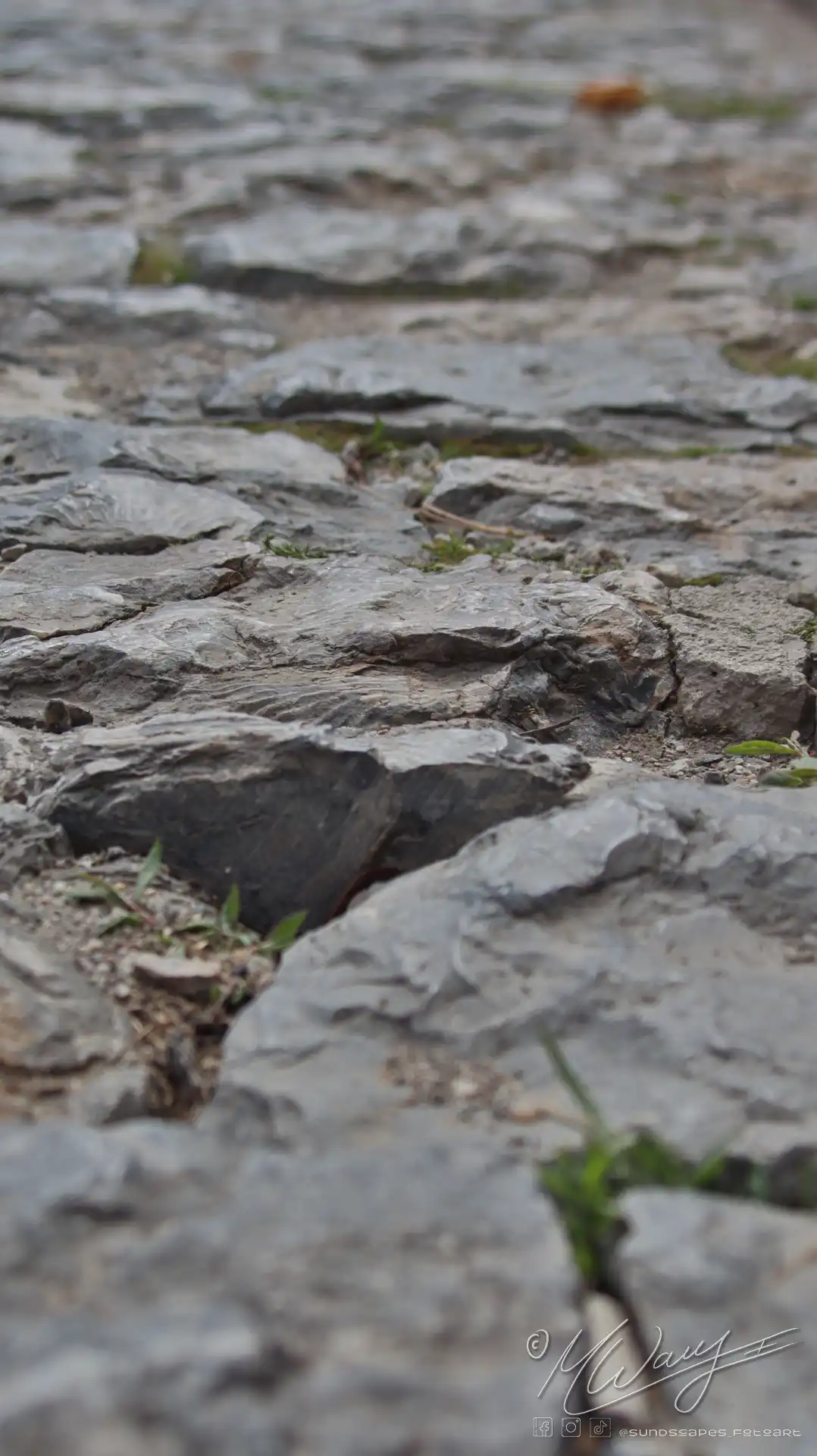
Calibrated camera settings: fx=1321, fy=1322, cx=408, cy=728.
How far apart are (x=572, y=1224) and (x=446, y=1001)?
272 millimetres

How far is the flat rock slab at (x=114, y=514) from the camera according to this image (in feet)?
7.29

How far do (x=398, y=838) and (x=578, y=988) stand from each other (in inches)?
13.3

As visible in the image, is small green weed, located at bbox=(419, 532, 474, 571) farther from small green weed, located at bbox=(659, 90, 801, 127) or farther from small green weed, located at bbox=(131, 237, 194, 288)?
small green weed, located at bbox=(659, 90, 801, 127)

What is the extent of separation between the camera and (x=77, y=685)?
182 centimetres

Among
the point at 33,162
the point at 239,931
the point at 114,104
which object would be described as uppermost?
the point at 114,104

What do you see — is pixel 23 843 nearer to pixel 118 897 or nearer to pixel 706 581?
pixel 118 897

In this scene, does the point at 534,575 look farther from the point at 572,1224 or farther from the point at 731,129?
the point at 731,129

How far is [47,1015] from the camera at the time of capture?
125 cm

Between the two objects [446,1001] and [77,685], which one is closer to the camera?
[446,1001]

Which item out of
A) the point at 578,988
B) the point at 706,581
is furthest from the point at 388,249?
the point at 578,988

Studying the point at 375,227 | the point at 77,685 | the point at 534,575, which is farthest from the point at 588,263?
the point at 77,685

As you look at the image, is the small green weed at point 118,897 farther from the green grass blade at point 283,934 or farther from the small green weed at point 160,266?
the small green weed at point 160,266

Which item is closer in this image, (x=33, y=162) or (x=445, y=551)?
(x=445, y=551)

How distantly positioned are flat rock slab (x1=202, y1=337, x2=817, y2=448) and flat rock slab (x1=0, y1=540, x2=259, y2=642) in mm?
763
